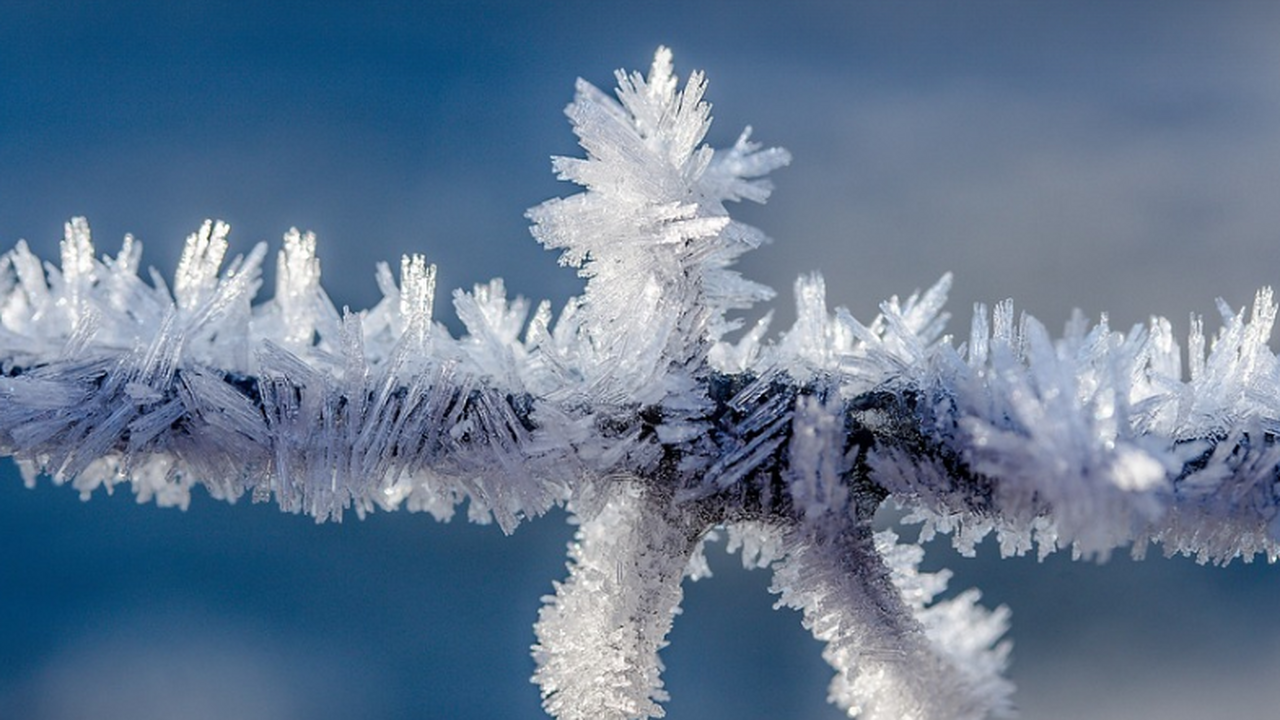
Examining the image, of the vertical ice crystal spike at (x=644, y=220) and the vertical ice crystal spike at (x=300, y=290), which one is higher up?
the vertical ice crystal spike at (x=300, y=290)

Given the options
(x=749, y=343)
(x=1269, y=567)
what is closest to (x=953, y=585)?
(x=1269, y=567)

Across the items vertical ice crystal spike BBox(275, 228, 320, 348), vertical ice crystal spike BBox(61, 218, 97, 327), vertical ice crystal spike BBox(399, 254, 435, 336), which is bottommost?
vertical ice crystal spike BBox(399, 254, 435, 336)

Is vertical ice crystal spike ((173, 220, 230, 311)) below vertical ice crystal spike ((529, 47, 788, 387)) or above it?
above

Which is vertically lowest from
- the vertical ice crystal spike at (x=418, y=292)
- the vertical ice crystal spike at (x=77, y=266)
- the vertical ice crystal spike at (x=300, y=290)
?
the vertical ice crystal spike at (x=418, y=292)

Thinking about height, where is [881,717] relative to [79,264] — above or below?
below

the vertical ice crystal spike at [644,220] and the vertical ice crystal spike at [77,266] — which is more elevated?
the vertical ice crystal spike at [77,266]

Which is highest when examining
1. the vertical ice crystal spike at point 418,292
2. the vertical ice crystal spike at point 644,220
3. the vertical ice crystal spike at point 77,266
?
the vertical ice crystal spike at point 77,266

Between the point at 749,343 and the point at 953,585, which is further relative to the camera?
the point at 953,585

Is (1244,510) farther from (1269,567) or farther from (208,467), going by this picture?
(1269,567)

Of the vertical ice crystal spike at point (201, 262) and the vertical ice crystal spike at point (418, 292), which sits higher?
the vertical ice crystal spike at point (201, 262)

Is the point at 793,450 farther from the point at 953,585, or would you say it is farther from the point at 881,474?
the point at 953,585
